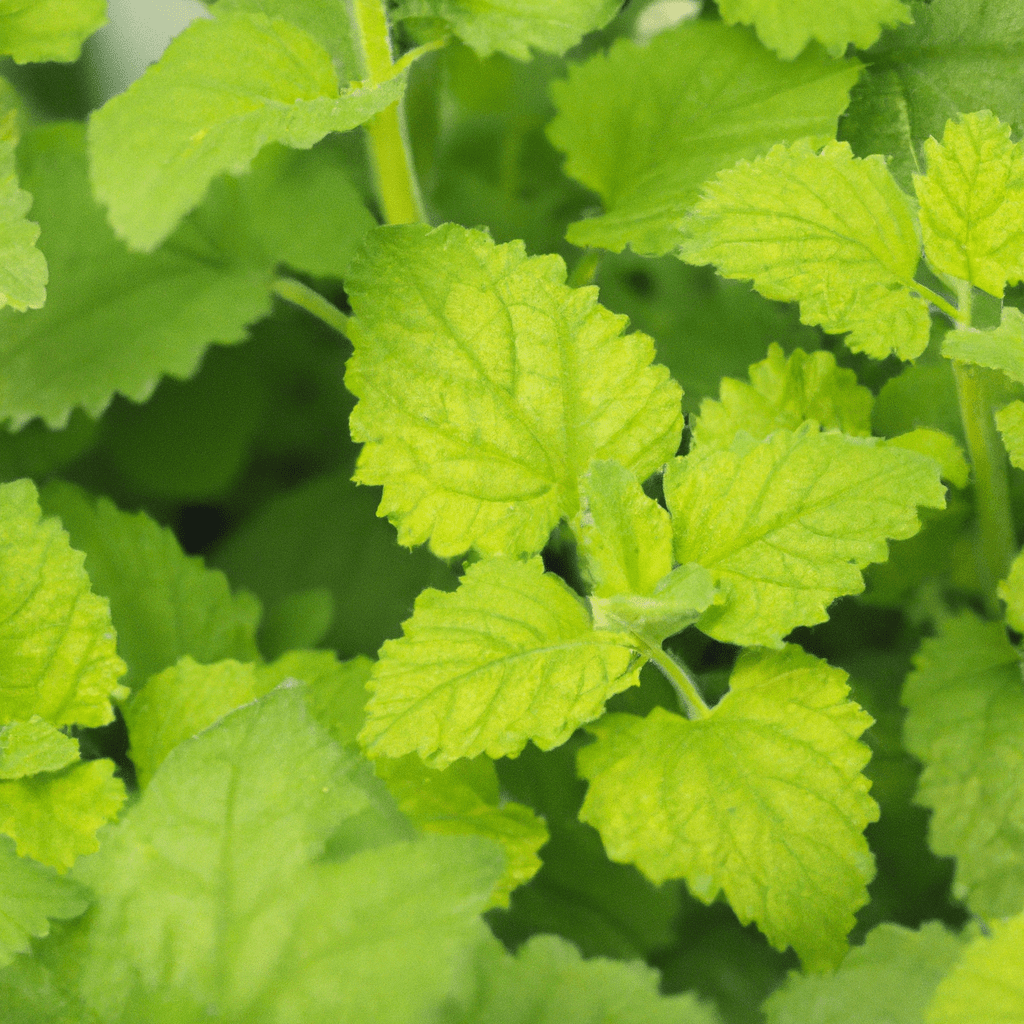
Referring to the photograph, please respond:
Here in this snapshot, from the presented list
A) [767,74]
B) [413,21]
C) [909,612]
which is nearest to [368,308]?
[413,21]

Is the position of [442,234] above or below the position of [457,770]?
above

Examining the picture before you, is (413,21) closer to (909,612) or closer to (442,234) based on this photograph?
(442,234)

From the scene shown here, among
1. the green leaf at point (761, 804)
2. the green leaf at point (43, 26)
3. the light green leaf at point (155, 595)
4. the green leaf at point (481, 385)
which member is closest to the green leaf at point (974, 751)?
the green leaf at point (761, 804)

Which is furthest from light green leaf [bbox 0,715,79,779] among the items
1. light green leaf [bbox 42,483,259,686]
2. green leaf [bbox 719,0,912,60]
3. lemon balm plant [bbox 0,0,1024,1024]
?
green leaf [bbox 719,0,912,60]

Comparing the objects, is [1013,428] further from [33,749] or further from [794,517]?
[33,749]

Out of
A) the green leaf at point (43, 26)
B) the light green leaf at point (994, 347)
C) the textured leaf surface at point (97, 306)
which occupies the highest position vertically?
the green leaf at point (43, 26)

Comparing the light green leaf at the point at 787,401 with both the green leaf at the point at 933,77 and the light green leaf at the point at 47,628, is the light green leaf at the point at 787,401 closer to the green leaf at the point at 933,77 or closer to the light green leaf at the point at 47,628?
the green leaf at the point at 933,77
